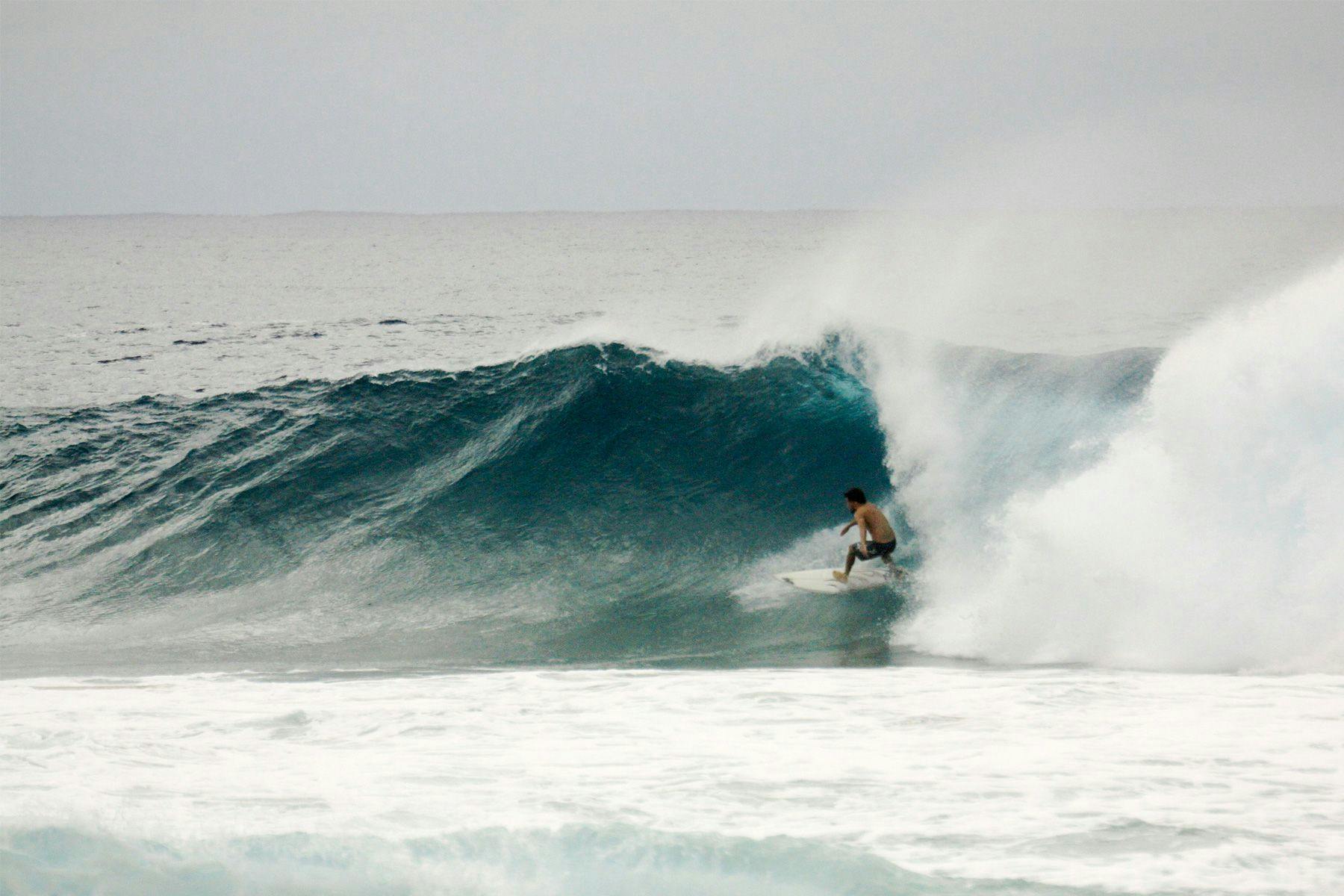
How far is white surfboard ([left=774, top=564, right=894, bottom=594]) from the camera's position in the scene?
30.7 ft

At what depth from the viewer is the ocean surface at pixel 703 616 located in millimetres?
4598

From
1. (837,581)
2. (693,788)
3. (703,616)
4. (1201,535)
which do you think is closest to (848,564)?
(837,581)

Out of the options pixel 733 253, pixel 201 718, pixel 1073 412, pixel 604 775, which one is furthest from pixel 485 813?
pixel 733 253

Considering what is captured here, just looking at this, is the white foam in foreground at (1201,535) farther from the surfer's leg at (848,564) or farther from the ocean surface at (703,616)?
the surfer's leg at (848,564)

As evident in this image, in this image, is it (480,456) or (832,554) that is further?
(480,456)

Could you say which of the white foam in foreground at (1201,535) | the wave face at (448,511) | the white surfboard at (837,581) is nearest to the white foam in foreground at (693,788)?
the white foam in foreground at (1201,535)

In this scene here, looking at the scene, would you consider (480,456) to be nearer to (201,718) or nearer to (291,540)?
(291,540)

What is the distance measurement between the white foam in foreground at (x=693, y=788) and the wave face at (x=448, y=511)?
176 centimetres

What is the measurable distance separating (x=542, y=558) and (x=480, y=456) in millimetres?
2386

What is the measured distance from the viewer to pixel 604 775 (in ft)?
17.5

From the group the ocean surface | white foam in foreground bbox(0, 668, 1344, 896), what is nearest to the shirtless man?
the ocean surface

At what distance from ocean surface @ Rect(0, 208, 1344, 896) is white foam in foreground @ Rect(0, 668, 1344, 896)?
24mm

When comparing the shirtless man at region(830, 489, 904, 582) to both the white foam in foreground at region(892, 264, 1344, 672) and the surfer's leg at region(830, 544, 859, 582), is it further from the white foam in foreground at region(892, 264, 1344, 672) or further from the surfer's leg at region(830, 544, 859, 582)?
the white foam in foreground at region(892, 264, 1344, 672)

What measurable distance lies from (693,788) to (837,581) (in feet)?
14.7
